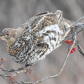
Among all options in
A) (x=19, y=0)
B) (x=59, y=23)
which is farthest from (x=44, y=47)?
(x=19, y=0)

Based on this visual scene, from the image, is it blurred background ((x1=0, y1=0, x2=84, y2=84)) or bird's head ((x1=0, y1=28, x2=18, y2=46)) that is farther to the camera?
blurred background ((x1=0, y1=0, x2=84, y2=84))

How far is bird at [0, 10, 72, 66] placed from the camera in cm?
255

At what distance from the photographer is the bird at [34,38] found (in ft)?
8.37

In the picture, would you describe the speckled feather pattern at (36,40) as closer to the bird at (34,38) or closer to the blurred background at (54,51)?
the bird at (34,38)

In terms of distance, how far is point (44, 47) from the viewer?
2.54 meters

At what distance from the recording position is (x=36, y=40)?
2.56m

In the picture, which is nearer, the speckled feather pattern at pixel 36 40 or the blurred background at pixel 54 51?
the speckled feather pattern at pixel 36 40

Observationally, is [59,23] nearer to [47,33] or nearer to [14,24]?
[47,33]

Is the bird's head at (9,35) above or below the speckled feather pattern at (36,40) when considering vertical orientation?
above

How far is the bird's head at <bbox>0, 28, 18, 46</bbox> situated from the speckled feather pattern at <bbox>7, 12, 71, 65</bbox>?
0.19 ft

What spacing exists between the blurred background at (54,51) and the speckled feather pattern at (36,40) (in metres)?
2.14

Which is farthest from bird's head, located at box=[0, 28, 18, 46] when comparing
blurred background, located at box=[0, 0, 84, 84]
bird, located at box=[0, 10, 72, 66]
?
blurred background, located at box=[0, 0, 84, 84]

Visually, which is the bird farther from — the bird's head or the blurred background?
the blurred background

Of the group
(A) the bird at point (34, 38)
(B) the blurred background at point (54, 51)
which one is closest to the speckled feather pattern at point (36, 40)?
(A) the bird at point (34, 38)
